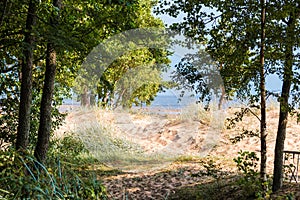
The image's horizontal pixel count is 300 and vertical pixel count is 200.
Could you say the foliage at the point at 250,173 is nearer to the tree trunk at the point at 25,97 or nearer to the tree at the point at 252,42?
the tree at the point at 252,42

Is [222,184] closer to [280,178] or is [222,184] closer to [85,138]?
[280,178]

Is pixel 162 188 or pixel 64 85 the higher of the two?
pixel 64 85

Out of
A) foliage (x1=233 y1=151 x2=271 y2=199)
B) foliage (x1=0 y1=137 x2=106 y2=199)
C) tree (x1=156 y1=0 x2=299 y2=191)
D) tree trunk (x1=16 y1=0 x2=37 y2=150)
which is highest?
tree (x1=156 y1=0 x2=299 y2=191)

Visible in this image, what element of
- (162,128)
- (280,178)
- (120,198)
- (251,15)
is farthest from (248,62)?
(162,128)

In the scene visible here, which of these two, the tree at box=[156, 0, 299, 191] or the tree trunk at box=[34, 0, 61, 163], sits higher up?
the tree at box=[156, 0, 299, 191]

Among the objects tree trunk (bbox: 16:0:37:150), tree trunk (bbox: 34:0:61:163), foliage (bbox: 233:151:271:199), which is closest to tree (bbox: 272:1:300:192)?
foliage (bbox: 233:151:271:199)

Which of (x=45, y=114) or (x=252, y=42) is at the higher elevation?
(x=252, y=42)

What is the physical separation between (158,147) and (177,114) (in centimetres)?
88

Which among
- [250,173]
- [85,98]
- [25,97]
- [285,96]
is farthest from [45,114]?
[85,98]

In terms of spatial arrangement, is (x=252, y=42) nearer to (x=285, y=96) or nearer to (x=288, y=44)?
(x=288, y=44)

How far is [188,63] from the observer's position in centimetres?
450

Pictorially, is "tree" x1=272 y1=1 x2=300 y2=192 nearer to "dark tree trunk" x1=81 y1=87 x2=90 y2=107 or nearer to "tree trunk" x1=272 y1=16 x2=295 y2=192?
"tree trunk" x1=272 y1=16 x2=295 y2=192

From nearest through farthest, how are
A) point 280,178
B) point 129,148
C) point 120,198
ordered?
point 280,178
point 120,198
point 129,148

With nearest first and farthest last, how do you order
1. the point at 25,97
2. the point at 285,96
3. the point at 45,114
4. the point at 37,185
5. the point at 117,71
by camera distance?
the point at 37,185 < the point at 285,96 < the point at 25,97 < the point at 45,114 < the point at 117,71
